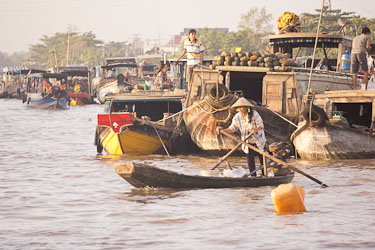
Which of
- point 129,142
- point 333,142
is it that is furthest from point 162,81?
point 333,142

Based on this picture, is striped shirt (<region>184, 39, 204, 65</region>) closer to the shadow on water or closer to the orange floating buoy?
the shadow on water

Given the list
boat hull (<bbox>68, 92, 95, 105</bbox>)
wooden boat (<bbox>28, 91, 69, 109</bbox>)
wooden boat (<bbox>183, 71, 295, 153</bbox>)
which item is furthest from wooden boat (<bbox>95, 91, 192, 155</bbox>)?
boat hull (<bbox>68, 92, 95, 105</bbox>)

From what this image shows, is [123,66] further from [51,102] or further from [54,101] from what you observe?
[51,102]

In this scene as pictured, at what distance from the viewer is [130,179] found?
10.1m

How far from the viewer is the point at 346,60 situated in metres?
18.3

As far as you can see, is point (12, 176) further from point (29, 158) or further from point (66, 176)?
point (29, 158)

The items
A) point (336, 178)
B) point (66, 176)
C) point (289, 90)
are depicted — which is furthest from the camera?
point (289, 90)

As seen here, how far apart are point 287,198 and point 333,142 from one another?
5.81 m

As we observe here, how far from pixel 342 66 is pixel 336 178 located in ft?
23.1

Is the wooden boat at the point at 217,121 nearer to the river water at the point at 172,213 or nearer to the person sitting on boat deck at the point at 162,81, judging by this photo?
the river water at the point at 172,213

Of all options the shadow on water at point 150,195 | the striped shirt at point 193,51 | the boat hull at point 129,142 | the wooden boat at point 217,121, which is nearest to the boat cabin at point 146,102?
the boat hull at point 129,142

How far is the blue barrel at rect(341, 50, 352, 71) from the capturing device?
18156mm

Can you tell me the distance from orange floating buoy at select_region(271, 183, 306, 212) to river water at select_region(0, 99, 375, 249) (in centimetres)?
13

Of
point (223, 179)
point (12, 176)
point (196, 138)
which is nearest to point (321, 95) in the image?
point (196, 138)
